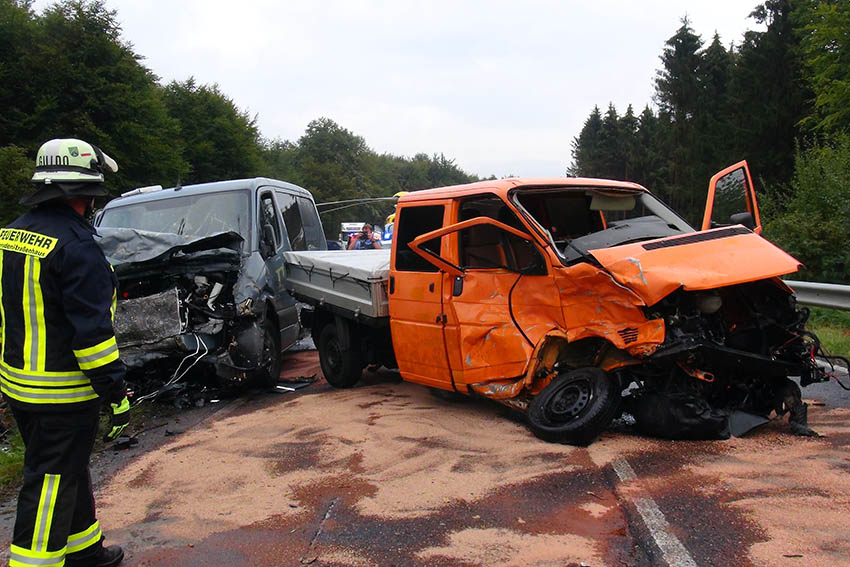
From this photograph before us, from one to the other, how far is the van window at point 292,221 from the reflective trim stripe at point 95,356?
5.79 meters

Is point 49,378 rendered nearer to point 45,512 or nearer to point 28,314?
point 28,314

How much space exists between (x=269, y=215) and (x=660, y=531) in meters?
6.21

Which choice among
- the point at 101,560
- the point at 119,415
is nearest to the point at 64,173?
the point at 119,415

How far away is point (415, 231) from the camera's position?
625 cm

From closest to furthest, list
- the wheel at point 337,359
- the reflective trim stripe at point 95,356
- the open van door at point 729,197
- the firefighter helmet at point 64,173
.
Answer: the reflective trim stripe at point 95,356
the firefighter helmet at point 64,173
the open van door at point 729,197
the wheel at point 337,359

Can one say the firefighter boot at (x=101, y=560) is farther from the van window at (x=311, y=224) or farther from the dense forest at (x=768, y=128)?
the dense forest at (x=768, y=128)

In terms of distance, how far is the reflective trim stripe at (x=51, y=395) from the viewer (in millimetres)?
3152

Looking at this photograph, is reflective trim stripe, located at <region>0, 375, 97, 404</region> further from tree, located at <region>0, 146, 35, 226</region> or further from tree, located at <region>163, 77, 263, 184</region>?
tree, located at <region>163, 77, 263, 184</region>

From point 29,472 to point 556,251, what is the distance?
3.39 m

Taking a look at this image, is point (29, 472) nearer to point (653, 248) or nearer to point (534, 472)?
point (534, 472)

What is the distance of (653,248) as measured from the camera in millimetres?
4793

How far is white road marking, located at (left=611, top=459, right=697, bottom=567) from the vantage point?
10.1 feet

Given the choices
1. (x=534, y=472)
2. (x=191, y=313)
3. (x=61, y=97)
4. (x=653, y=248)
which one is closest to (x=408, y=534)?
(x=534, y=472)

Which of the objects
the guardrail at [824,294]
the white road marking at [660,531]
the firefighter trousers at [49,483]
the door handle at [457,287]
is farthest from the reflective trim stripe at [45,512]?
the guardrail at [824,294]
